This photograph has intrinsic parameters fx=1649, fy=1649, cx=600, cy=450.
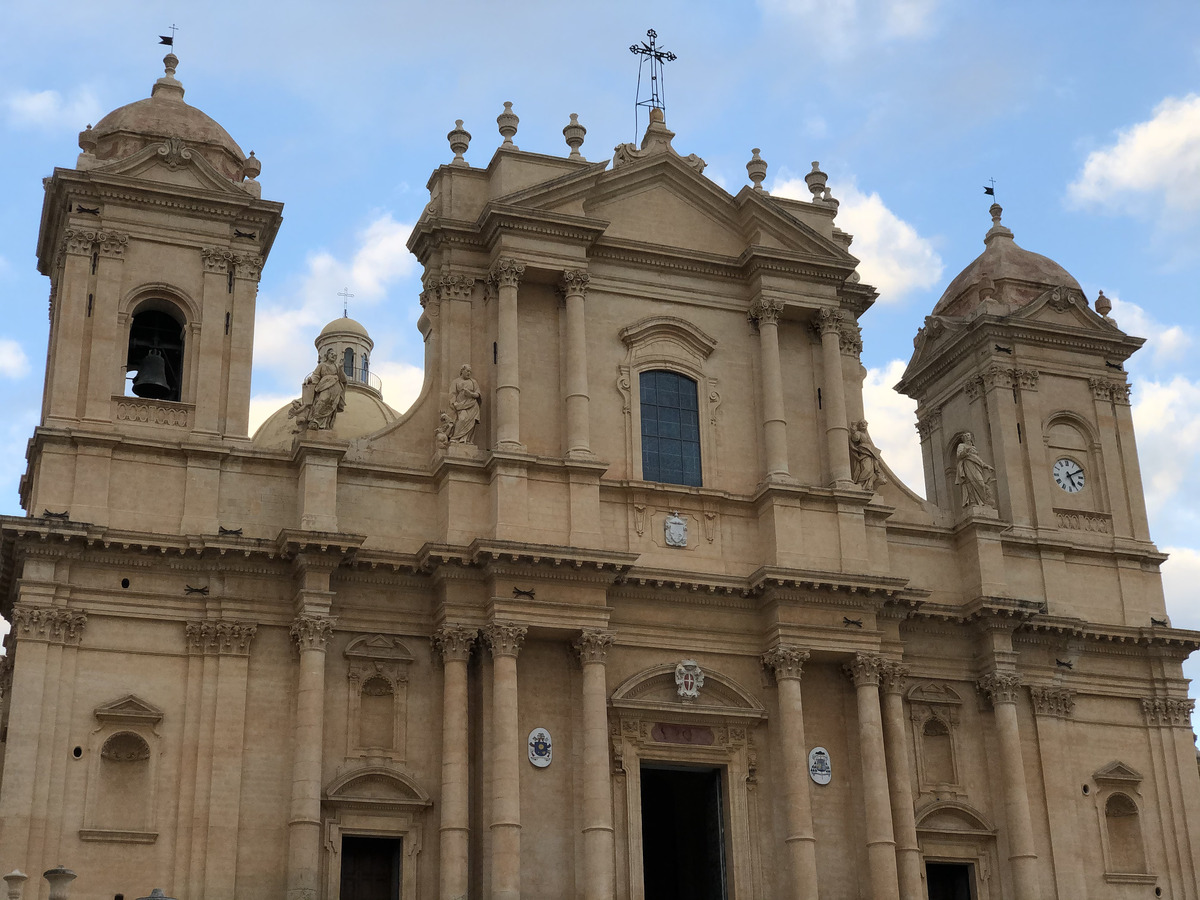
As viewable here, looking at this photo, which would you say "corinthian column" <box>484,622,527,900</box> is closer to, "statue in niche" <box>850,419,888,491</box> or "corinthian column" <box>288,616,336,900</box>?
"corinthian column" <box>288,616,336,900</box>

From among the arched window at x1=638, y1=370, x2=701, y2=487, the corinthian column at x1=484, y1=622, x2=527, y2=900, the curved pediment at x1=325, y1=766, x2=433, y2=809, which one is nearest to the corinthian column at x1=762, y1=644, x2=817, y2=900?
the arched window at x1=638, y1=370, x2=701, y2=487

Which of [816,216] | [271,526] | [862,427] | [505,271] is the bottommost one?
[271,526]

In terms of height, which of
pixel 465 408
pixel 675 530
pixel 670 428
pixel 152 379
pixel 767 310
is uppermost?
pixel 767 310

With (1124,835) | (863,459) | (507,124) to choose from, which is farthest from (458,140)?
(1124,835)

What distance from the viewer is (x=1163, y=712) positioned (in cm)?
3120

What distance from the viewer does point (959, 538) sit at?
3075cm

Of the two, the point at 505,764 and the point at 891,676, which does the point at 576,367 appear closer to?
the point at 505,764

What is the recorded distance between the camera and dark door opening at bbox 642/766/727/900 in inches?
1088

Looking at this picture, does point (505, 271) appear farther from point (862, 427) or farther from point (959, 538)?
point (959, 538)

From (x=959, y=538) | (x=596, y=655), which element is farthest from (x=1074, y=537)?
(x=596, y=655)

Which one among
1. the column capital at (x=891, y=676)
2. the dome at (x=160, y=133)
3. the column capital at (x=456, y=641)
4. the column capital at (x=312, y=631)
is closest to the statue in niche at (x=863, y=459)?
the column capital at (x=891, y=676)

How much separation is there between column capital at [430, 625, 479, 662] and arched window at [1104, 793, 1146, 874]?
12.5 m

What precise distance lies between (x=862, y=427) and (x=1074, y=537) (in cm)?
522

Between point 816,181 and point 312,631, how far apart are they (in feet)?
45.7
